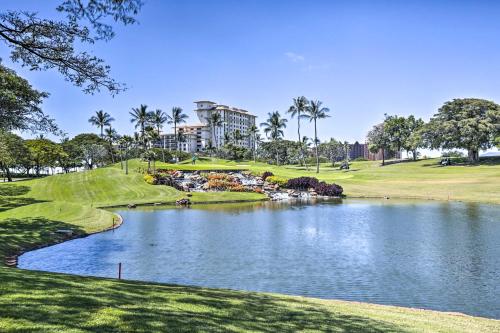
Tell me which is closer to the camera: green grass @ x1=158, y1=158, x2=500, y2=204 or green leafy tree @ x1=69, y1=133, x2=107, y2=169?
green grass @ x1=158, y1=158, x2=500, y2=204

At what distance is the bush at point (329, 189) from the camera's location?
7981 centimetres

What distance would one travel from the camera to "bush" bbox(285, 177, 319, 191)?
8532cm

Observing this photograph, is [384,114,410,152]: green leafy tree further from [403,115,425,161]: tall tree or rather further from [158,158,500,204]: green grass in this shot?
[158,158,500,204]: green grass

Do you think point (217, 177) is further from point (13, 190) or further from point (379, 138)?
point (379, 138)

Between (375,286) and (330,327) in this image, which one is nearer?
(330,327)

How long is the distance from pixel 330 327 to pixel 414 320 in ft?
13.8

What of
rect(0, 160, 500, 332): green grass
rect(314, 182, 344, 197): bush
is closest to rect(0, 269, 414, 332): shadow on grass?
rect(0, 160, 500, 332): green grass

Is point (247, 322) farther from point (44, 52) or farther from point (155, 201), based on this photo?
point (155, 201)

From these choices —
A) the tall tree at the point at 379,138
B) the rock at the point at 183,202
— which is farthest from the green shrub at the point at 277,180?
the tall tree at the point at 379,138

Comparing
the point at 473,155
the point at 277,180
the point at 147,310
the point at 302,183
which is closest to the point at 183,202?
the point at 277,180

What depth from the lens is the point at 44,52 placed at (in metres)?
17.2

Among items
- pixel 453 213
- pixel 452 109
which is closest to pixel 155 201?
pixel 453 213

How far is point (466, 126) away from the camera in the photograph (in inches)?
4434

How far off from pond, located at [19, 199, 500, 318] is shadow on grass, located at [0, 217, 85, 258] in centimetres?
135
